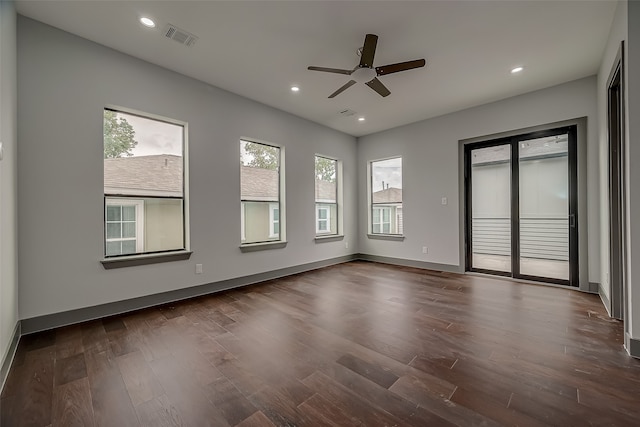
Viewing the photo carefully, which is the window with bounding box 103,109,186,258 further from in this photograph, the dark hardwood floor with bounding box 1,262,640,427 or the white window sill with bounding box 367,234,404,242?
the white window sill with bounding box 367,234,404,242

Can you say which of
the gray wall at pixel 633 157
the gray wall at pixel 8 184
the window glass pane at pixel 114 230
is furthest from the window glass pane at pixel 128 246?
the gray wall at pixel 633 157

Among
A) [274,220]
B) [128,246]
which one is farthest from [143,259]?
[274,220]

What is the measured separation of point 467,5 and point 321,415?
334 centimetres

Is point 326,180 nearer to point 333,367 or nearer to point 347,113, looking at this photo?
point 347,113

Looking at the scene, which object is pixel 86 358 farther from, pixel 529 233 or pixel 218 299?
pixel 529 233

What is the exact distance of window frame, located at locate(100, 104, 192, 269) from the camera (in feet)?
9.64

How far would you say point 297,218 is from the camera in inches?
197

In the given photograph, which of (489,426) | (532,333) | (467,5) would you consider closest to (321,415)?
(489,426)

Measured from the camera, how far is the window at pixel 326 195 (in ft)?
18.4

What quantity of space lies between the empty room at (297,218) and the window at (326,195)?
1.56 feet

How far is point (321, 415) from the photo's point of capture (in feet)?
4.81

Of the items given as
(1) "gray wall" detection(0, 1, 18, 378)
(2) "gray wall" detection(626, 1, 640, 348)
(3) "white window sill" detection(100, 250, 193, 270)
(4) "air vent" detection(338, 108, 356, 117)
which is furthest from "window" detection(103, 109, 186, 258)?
(2) "gray wall" detection(626, 1, 640, 348)

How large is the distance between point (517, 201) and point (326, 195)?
343 centimetres

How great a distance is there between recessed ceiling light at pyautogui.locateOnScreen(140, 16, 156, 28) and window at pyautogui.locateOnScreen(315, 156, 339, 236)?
3.46 meters
